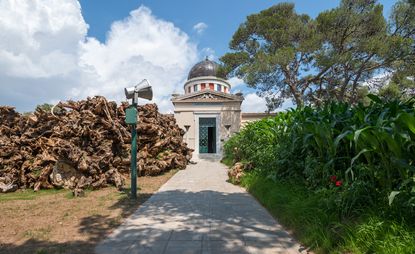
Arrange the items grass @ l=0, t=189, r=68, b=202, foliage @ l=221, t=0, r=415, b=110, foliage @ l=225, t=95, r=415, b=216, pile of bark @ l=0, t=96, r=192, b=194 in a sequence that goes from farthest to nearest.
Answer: foliage @ l=221, t=0, r=415, b=110
pile of bark @ l=0, t=96, r=192, b=194
grass @ l=0, t=189, r=68, b=202
foliage @ l=225, t=95, r=415, b=216

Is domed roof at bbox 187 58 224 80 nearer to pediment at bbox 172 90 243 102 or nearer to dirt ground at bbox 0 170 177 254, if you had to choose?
pediment at bbox 172 90 243 102

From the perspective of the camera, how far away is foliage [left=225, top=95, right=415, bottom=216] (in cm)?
293

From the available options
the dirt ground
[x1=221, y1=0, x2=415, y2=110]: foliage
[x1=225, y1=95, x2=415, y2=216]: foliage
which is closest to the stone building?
[x1=221, y1=0, x2=415, y2=110]: foliage

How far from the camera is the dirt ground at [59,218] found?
135 inches

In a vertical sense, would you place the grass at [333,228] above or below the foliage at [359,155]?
below

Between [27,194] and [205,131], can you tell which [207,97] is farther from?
[27,194]

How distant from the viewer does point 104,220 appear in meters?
4.39

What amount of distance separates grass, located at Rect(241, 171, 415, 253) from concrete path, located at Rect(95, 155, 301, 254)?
0.68ft

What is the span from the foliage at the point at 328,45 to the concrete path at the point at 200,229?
39.9 ft

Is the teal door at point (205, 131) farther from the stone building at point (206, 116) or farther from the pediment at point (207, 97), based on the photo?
the pediment at point (207, 97)

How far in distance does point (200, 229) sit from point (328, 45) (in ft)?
53.3

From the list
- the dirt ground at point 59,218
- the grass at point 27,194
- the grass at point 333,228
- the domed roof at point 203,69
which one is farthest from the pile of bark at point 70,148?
the domed roof at point 203,69

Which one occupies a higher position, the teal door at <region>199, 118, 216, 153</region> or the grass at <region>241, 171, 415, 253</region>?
the teal door at <region>199, 118, 216, 153</region>

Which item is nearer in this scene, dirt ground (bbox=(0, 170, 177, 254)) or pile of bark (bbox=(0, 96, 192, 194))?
dirt ground (bbox=(0, 170, 177, 254))
